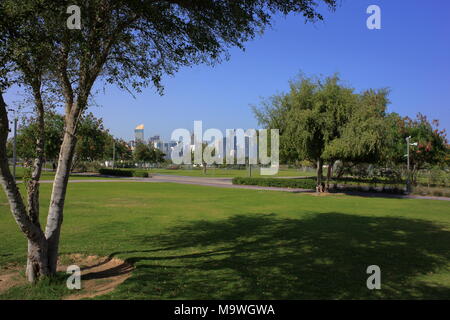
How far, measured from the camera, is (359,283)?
634 cm

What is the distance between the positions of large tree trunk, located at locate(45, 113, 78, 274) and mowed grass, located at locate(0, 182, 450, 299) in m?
0.64

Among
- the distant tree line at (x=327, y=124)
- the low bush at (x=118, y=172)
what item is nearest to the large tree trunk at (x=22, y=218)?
the distant tree line at (x=327, y=124)

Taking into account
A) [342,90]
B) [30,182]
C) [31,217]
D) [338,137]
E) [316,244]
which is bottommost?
[316,244]

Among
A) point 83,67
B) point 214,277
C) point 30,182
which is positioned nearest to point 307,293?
point 214,277

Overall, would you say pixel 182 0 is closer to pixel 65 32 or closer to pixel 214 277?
pixel 65 32

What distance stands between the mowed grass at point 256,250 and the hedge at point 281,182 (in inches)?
555

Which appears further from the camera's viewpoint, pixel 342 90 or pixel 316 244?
pixel 342 90

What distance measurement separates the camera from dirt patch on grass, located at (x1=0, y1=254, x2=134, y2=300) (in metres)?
5.93

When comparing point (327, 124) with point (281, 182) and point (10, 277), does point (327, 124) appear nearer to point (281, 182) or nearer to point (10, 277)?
point (281, 182)

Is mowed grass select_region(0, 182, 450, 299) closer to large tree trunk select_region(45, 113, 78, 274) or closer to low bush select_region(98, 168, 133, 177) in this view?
large tree trunk select_region(45, 113, 78, 274)

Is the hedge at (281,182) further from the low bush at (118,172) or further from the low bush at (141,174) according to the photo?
the low bush at (118,172)

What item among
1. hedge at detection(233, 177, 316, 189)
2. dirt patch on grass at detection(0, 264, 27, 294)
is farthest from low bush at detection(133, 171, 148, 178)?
dirt patch on grass at detection(0, 264, 27, 294)

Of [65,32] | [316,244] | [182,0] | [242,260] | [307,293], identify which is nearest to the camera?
[307,293]

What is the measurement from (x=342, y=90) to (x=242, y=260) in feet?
66.6
